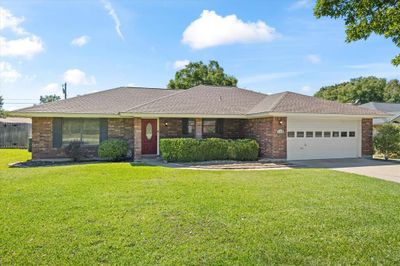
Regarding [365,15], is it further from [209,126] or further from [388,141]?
[388,141]

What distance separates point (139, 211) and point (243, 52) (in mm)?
17732

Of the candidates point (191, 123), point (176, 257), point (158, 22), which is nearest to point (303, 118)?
point (191, 123)

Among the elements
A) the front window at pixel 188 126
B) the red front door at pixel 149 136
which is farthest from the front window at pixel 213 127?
the red front door at pixel 149 136

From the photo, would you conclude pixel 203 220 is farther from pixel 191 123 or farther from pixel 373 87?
pixel 373 87

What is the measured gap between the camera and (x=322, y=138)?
15648mm

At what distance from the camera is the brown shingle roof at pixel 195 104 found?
15.0 metres

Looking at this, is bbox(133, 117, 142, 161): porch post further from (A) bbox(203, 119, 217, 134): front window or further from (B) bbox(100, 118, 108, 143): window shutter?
(A) bbox(203, 119, 217, 134): front window

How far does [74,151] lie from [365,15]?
13751 mm

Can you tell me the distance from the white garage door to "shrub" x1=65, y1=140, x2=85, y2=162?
10.7 meters

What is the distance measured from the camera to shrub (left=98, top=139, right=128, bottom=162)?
14562 millimetres

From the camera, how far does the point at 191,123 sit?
16.6 meters

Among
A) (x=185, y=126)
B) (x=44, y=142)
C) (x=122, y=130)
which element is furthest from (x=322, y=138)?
(x=44, y=142)

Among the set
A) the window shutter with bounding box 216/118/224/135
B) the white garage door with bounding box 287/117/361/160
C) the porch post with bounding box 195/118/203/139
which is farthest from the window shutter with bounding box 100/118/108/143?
the white garage door with bounding box 287/117/361/160

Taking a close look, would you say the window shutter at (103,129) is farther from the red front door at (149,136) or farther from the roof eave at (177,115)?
the red front door at (149,136)
